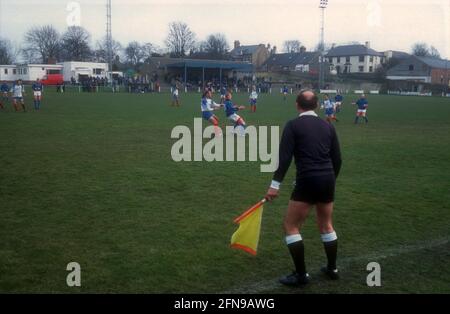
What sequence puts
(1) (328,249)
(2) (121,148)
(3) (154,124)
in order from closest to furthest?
(1) (328,249) < (2) (121,148) < (3) (154,124)

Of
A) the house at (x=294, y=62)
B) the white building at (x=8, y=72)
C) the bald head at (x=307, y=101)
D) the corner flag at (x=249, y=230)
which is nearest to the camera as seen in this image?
the bald head at (x=307, y=101)

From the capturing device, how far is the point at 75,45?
7344 cm

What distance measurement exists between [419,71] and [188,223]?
97.8 metres

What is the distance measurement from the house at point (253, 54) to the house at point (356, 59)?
19.5 meters

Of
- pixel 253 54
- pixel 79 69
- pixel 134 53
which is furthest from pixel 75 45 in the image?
pixel 253 54

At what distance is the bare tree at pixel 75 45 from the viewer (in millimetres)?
69062

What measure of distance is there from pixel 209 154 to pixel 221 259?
8068mm

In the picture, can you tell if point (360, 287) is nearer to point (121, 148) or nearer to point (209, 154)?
point (209, 154)

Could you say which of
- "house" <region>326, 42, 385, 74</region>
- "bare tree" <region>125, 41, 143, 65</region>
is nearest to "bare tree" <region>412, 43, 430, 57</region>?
"house" <region>326, 42, 385, 74</region>

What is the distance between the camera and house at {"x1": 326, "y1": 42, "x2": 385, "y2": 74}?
100 meters

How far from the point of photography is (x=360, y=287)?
16.0ft

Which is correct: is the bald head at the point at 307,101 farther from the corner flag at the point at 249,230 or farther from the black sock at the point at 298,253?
the black sock at the point at 298,253

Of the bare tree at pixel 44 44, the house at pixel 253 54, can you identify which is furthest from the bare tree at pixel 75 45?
the house at pixel 253 54
